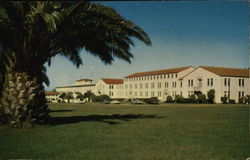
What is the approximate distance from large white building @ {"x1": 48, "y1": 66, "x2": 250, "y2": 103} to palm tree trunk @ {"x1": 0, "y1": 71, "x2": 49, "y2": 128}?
4849 cm

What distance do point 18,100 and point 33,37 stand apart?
2664 millimetres

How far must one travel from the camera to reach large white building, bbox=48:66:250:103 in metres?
53.8

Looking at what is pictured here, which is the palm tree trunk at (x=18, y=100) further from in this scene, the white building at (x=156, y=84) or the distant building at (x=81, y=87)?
the distant building at (x=81, y=87)

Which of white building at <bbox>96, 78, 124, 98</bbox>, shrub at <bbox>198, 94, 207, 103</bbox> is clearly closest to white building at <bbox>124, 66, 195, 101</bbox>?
white building at <bbox>96, 78, 124, 98</bbox>

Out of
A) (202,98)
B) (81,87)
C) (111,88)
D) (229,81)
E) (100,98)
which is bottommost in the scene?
(100,98)

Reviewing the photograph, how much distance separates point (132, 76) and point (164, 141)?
83864 mm

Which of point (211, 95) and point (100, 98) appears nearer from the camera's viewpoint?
point (211, 95)

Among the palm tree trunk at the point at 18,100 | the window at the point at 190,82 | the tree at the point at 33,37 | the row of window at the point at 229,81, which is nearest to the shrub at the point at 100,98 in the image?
the window at the point at 190,82

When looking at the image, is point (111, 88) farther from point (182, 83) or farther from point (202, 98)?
point (202, 98)

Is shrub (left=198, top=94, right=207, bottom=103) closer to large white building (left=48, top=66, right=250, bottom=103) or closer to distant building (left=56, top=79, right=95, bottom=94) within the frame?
large white building (left=48, top=66, right=250, bottom=103)

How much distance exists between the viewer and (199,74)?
58.9m

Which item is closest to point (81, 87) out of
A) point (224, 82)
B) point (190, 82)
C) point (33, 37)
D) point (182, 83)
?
point (182, 83)

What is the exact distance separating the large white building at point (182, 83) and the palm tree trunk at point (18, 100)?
159 feet

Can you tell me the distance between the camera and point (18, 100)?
10422mm
